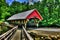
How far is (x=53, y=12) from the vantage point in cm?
2041

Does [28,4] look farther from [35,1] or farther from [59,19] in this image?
[59,19]

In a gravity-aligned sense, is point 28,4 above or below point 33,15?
above

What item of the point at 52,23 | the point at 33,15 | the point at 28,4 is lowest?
the point at 52,23

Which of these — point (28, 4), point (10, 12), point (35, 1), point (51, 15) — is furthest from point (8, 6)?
point (51, 15)

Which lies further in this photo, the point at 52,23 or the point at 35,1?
Answer: the point at 35,1

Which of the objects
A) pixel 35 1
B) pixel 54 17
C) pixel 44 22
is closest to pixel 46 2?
pixel 35 1

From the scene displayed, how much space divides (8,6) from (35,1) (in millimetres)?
4103

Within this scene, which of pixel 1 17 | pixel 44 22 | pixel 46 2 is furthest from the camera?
pixel 46 2

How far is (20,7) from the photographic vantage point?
62.7ft

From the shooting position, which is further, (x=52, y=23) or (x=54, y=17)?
(x=54, y=17)

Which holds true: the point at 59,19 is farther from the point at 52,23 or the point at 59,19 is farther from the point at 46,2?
the point at 46,2

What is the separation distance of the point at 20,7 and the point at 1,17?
12.5 feet

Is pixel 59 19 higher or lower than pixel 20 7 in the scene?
lower

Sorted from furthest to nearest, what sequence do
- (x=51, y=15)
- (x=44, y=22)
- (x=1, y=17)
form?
(x=51, y=15) → (x=44, y=22) → (x=1, y=17)
